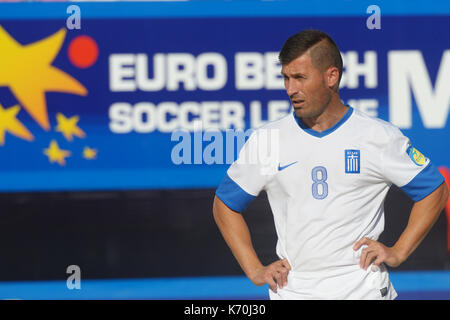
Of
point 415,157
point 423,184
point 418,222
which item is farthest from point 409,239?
point 415,157

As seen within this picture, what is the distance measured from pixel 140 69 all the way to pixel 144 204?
81 cm

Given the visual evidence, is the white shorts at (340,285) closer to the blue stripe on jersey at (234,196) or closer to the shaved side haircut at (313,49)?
the blue stripe on jersey at (234,196)

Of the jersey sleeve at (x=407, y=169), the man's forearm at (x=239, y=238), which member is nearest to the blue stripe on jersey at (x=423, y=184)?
the jersey sleeve at (x=407, y=169)

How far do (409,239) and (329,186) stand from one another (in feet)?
1.27

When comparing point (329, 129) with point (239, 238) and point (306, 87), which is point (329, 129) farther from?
point (239, 238)

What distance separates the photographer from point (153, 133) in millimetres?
3748

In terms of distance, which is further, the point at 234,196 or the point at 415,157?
the point at 234,196

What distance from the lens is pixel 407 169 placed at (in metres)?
2.50

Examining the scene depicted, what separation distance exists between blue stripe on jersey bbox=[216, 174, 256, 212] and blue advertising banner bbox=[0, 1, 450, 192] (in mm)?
1043

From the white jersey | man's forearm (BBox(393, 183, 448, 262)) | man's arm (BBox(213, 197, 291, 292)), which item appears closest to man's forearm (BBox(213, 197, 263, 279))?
man's arm (BBox(213, 197, 291, 292))

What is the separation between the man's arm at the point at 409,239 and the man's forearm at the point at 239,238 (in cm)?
44

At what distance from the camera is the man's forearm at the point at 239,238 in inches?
103

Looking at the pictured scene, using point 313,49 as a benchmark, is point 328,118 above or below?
below
